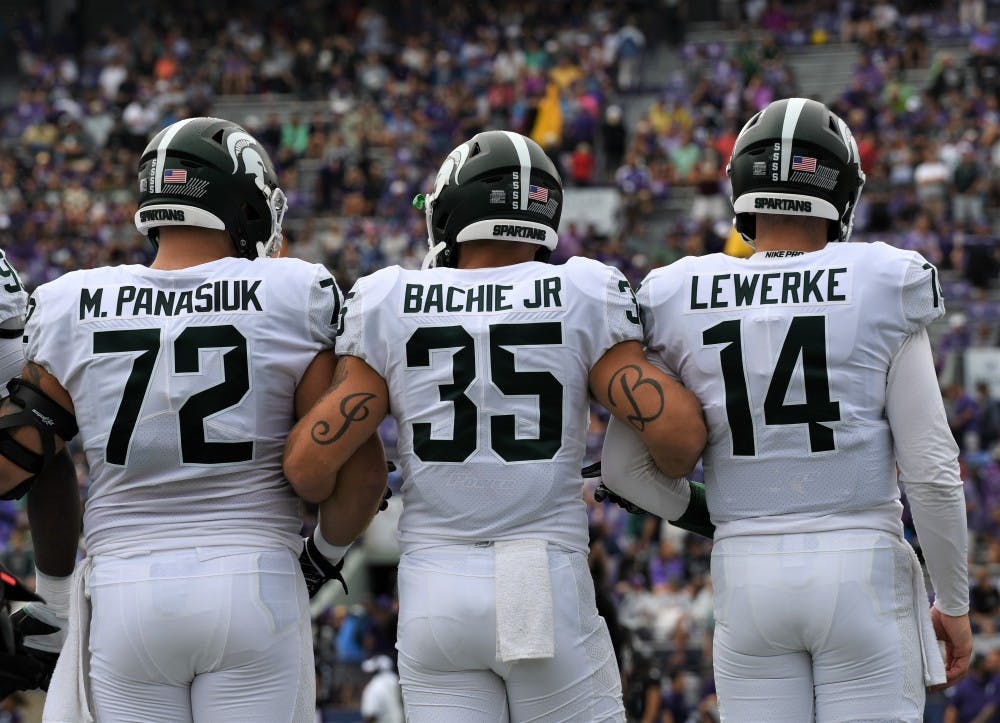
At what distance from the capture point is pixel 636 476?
4.93 meters

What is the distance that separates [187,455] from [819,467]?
1.79 meters

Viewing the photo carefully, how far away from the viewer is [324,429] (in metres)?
4.66

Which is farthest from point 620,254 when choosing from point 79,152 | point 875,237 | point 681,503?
point 681,503

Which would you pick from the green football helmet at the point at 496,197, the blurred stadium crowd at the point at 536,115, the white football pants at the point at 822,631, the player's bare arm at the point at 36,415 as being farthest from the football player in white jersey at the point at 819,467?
the blurred stadium crowd at the point at 536,115

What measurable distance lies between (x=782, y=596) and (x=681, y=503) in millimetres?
566

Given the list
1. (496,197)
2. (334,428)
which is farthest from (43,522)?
(496,197)

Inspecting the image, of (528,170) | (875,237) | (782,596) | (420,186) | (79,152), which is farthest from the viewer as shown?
(79,152)

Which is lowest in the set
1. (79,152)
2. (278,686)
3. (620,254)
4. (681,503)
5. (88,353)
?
(278,686)

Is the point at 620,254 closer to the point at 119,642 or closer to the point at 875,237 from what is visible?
the point at 875,237

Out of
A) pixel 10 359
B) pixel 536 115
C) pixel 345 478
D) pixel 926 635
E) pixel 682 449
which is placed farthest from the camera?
pixel 536 115

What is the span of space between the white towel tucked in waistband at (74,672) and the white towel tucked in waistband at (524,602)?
118cm

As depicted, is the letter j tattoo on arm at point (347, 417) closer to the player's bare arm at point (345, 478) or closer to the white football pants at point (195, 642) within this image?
the player's bare arm at point (345, 478)

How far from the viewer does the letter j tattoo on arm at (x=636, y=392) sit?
15.3ft

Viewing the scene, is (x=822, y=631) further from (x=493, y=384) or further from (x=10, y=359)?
(x=10, y=359)
